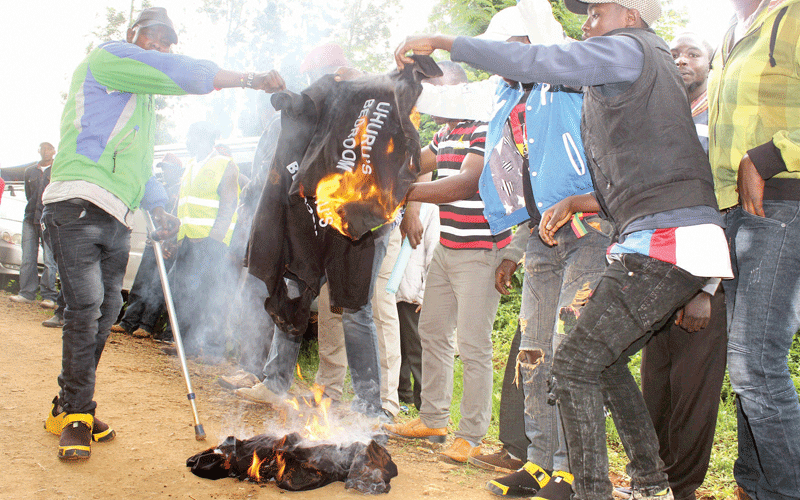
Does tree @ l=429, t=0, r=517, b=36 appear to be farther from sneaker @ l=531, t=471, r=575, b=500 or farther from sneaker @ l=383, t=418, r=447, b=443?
sneaker @ l=531, t=471, r=575, b=500

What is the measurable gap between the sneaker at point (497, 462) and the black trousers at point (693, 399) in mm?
960

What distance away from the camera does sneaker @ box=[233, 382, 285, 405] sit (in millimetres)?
4723

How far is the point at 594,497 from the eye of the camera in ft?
7.69

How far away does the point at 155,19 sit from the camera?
3873 mm

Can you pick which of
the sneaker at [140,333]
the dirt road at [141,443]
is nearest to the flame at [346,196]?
the dirt road at [141,443]

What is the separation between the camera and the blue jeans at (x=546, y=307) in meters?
3.03

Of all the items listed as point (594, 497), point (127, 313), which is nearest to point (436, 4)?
point (127, 313)

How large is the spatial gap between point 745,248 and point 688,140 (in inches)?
23.2

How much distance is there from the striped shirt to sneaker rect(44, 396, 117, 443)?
250 cm

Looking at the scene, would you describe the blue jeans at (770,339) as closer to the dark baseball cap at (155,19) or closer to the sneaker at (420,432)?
the sneaker at (420,432)

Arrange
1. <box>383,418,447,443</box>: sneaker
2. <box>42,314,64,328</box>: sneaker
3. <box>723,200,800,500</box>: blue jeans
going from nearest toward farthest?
<box>723,200,800,500</box>: blue jeans < <box>383,418,447,443</box>: sneaker < <box>42,314,64,328</box>: sneaker

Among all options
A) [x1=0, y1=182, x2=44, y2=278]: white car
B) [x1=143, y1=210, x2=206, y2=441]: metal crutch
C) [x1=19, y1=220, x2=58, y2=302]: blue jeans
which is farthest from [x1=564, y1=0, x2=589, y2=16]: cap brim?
[x1=0, y1=182, x2=44, y2=278]: white car

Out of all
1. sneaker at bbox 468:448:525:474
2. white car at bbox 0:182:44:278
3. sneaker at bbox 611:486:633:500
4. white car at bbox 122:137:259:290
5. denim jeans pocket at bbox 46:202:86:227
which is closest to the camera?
sneaker at bbox 611:486:633:500

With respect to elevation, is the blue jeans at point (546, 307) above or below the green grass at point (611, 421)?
above
